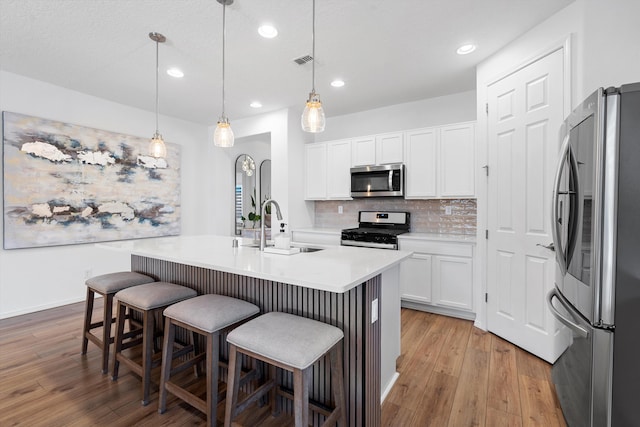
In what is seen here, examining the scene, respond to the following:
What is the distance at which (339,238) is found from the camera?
3.97 metres

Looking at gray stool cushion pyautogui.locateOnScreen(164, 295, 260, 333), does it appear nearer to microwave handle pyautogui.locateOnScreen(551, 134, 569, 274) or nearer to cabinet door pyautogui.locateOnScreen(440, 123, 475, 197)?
microwave handle pyautogui.locateOnScreen(551, 134, 569, 274)

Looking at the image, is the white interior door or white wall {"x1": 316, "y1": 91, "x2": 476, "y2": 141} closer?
the white interior door

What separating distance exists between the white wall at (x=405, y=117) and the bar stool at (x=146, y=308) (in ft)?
11.2

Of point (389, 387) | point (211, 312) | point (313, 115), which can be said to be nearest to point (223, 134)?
point (313, 115)

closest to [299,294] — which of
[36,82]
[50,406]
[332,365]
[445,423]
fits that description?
[332,365]

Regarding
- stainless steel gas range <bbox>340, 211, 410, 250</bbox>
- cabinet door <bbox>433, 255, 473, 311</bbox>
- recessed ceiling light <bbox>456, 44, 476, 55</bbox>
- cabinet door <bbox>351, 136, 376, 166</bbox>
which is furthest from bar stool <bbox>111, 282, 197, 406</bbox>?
recessed ceiling light <bbox>456, 44, 476, 55</bbox>

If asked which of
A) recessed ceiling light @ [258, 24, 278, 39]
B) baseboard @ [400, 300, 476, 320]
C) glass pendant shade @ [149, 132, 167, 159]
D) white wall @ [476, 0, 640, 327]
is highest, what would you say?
recessed ceiling light @ [258, 24, 278, 39]

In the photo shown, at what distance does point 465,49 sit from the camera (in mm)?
2662

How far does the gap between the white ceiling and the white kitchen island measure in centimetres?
180

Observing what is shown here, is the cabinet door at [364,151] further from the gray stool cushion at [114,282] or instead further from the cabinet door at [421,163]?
the gray stool cushion at [114,282]

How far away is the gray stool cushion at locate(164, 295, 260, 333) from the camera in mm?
1519

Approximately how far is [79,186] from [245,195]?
2.72 metres

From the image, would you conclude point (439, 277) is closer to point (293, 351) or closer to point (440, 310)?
point (440, 310)

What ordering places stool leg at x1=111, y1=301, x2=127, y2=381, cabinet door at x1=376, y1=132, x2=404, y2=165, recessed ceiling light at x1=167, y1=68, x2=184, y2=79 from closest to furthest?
stool leg at x1=111, y1=301, x2=127, y2=381, recessed ceiling light at x1=167, y1=68, x2=184, y2=79, cabinet door at x1=376, y1=132, x2=404, y2=165
